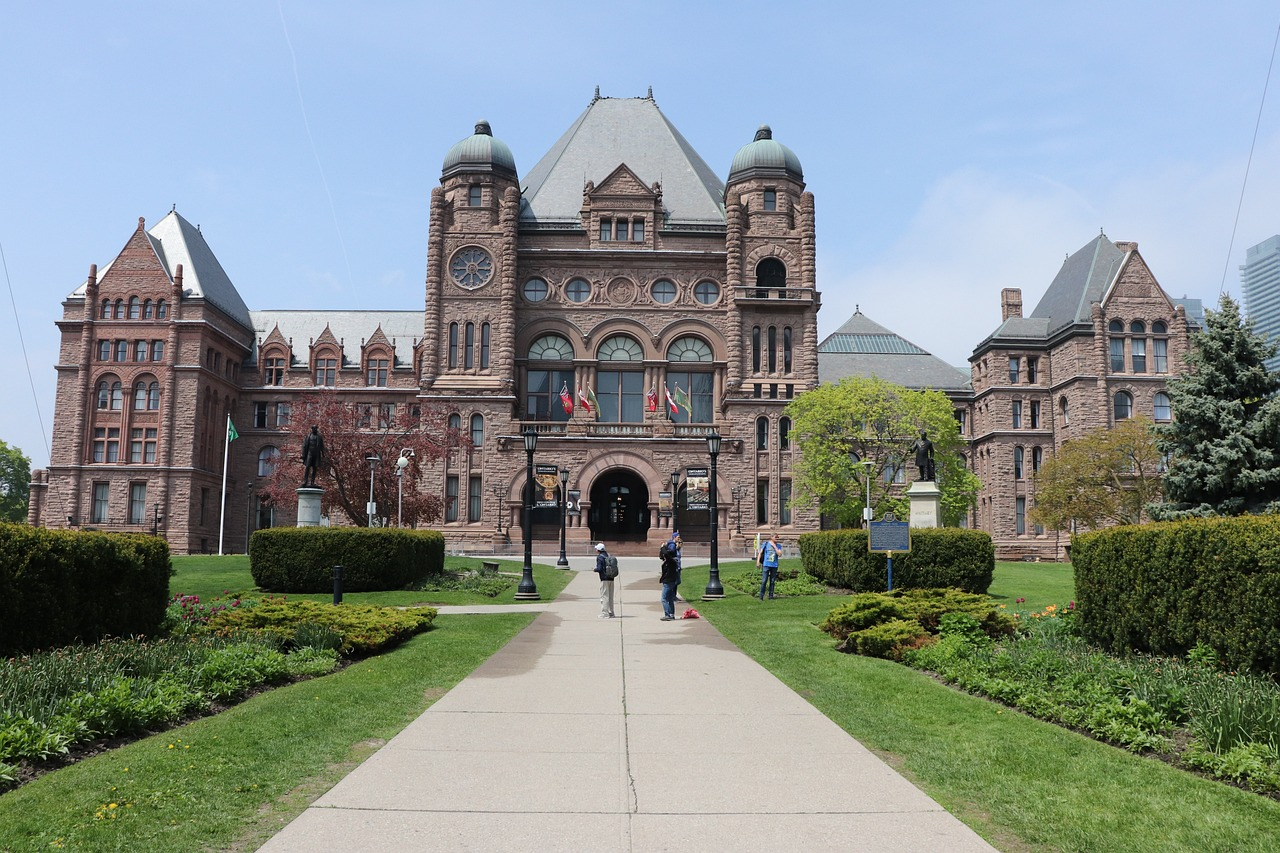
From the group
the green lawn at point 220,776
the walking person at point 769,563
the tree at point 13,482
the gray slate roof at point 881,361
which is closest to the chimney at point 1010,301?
the gray slate roof at point 881,361

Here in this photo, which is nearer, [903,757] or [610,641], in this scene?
[903,757]

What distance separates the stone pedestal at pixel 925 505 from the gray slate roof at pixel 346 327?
187ft

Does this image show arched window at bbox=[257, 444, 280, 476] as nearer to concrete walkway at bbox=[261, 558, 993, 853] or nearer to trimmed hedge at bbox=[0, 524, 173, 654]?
trimmed hedge at bbox=[0, 524, 173, 654]

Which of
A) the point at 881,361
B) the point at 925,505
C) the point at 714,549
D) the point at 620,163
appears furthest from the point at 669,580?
the point at 881,361

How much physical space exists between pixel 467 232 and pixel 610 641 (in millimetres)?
50910

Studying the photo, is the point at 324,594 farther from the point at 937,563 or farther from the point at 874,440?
the point at 874,440

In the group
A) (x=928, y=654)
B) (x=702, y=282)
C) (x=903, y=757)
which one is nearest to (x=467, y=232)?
(x=702, y=282)

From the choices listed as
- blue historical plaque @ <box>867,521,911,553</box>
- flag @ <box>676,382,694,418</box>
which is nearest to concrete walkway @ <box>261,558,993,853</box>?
blue historical plaque @ <box>867,521,911,553</box>

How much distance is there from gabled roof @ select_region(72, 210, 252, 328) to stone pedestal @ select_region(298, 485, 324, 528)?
42.5 metres

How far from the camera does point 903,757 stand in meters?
9.33

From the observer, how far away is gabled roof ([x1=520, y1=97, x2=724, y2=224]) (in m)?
69.4

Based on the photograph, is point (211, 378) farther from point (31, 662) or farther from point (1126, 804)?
point (1126, 804)

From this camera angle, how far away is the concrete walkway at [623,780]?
6.75 m

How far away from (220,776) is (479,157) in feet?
204
